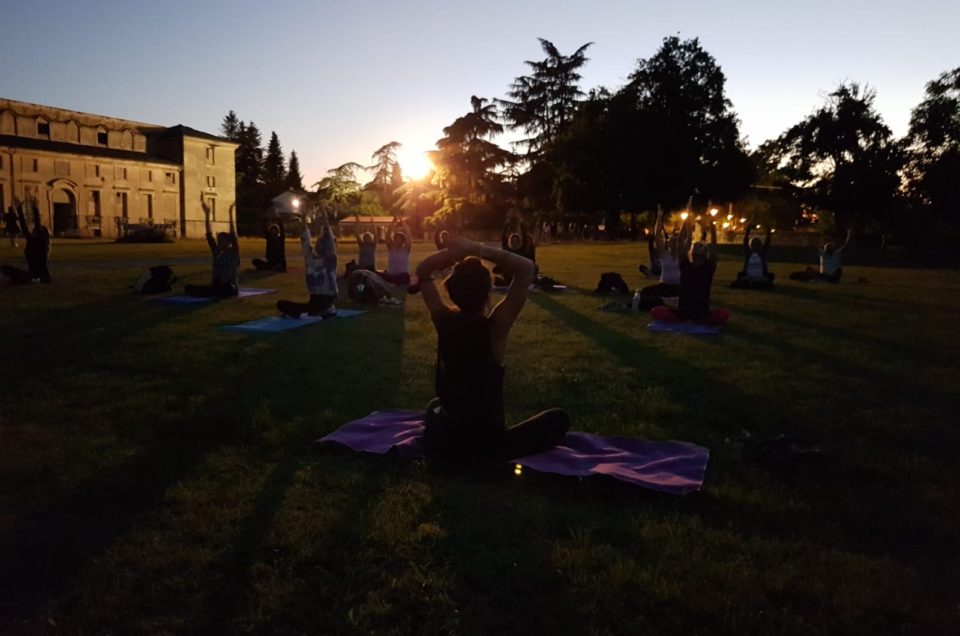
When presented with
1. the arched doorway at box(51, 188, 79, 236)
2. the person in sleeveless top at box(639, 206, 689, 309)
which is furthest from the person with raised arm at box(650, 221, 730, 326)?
the arched doorway at box(51, 188, 79, 236)

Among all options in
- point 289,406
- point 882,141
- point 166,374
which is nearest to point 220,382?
point 166,374

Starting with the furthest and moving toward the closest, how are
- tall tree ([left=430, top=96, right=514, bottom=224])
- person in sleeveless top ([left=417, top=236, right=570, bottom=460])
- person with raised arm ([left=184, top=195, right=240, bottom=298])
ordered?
1. tall tree ([left=430, top=96, right=514, bottom=224])
2. person with raised arm ([left=184, top=195, right=240, bottom=298])
3. person in sleeveless top ([left=417, top=236, right=570, bottom=460])

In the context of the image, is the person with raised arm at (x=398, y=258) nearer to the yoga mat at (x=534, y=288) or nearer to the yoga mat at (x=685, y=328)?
the yoga mat at (x=534, y=288)

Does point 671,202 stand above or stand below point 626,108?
below

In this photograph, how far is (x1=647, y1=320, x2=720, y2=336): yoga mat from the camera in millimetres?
11700

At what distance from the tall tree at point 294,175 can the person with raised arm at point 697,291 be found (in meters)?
81.8

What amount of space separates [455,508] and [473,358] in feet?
3.37

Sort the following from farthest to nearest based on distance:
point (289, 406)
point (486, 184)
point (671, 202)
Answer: point (486, 184), point (671, 202), point (289, 406)

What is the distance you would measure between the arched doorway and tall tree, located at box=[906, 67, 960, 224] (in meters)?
66.4

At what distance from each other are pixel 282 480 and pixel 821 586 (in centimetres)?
351

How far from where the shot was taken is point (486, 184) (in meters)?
57.9

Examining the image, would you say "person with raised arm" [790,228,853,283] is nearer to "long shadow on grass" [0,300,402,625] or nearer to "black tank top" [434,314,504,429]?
"long shadow on grass" [0,300,402,625]

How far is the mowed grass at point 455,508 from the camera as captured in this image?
331 cm

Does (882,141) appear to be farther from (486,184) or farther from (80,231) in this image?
(80,231)
